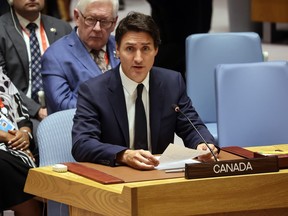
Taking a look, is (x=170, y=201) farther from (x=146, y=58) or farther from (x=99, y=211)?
(x=146, y=58)

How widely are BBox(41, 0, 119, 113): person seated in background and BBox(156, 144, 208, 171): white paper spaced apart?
4.67 feet

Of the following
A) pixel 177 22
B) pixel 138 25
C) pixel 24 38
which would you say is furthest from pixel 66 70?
pixel 177 22

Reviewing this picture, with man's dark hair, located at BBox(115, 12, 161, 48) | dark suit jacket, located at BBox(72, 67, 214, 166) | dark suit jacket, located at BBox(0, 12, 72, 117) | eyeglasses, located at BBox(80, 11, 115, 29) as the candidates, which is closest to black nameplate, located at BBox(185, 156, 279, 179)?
dark suit jacket, located at BBox(72, 67, 214, 166)

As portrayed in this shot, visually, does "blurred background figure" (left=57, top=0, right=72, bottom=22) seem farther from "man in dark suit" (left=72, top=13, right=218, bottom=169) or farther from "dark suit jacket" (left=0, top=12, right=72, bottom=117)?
"man in dark suit" (left=72, top=13, right=218, bottom=169)

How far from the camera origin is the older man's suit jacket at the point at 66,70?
510cm

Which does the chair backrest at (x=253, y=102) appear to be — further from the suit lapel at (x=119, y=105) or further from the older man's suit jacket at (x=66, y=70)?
the suit lapel at (x=119, y=105)

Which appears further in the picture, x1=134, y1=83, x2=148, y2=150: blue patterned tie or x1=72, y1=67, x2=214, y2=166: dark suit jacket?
x1=134, y1=83, x2=148, y2=150: blue patterned tie

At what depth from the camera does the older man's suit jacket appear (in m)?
5.10

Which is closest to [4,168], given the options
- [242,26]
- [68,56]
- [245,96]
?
[68,56]

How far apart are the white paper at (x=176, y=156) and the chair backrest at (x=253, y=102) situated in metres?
1.41

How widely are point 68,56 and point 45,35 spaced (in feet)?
2.65

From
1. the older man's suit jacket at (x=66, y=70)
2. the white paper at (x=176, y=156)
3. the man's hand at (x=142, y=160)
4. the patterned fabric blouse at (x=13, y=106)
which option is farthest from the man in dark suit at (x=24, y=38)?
the white paper at (x=176, y=156)

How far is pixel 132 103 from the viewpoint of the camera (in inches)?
167

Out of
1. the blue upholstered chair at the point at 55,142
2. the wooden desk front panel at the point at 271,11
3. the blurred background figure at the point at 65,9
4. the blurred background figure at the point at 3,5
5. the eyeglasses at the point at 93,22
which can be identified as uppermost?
the eyeglasses at the point at 93,22
